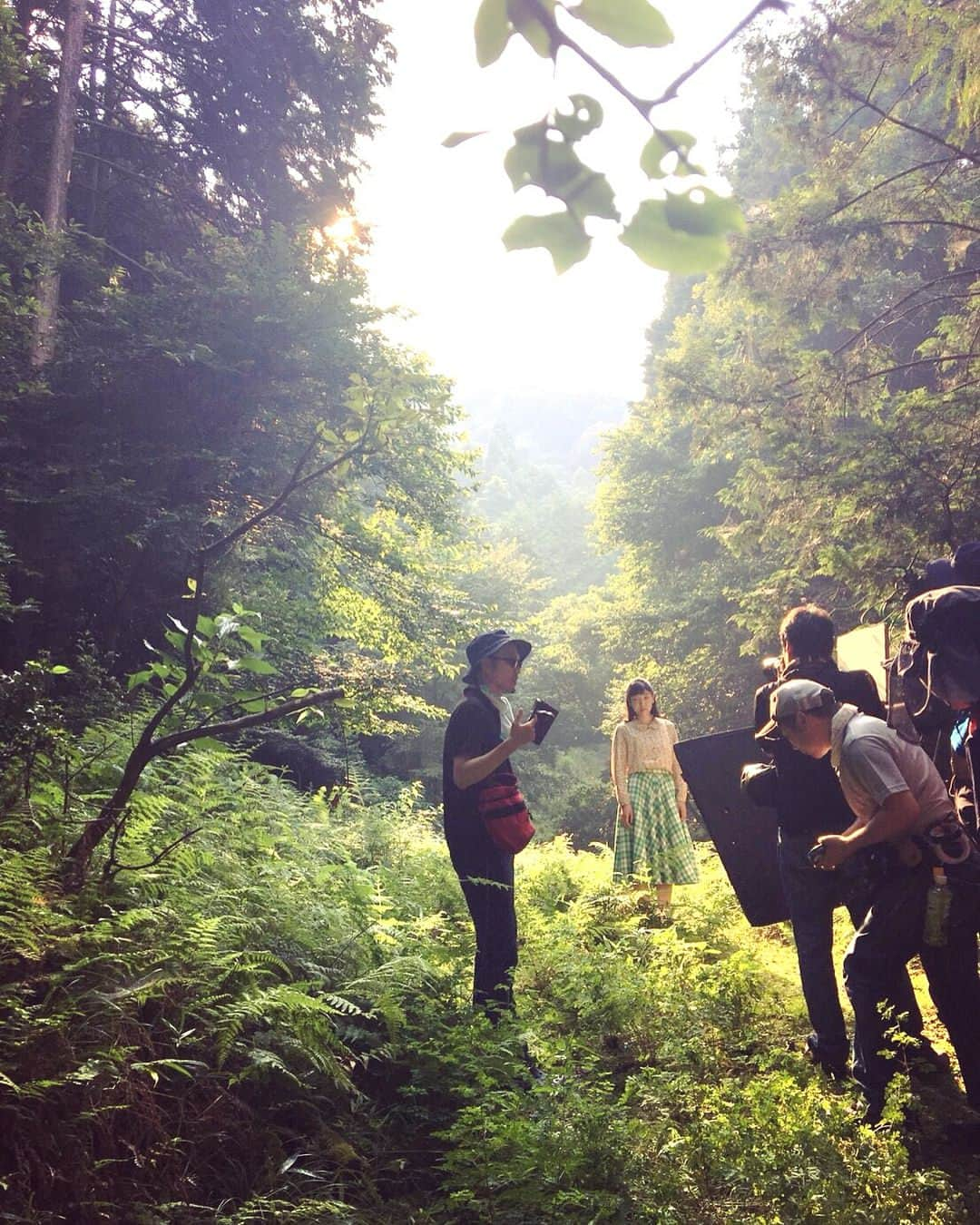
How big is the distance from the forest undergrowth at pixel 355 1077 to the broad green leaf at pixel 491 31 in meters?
2.67

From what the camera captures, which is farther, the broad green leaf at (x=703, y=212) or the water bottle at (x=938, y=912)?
the water bottle at (x=938, y=912)

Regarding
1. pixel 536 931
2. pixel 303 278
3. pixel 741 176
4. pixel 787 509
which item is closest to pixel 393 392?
pixel 536 931

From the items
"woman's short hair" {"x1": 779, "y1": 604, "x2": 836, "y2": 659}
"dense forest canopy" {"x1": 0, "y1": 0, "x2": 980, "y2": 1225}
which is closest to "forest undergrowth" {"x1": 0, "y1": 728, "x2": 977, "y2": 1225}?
"dense forest canopy" {"x1": 0, "y1": 0, "x2": 980, "y2": 1225}

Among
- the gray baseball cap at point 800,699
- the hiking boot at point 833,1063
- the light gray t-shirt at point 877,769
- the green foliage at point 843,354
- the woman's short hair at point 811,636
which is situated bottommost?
the hiking boot at point 833,1063

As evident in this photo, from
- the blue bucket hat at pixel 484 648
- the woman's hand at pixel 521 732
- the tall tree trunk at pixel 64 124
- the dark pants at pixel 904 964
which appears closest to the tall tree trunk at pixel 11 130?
the tall tree trunk at pixel 64 124

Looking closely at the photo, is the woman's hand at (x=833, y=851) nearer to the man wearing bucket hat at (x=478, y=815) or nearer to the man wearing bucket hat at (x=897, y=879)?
the man wearing bucket hat at (x=897, y=879)

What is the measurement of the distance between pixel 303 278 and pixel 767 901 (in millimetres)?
9873

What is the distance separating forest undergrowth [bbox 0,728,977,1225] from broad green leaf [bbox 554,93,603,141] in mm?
2634

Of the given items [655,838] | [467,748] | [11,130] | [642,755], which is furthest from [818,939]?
[11,130]

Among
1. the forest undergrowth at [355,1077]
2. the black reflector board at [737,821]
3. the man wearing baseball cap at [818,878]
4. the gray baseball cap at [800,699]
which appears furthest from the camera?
the black reflector board at [737,821]

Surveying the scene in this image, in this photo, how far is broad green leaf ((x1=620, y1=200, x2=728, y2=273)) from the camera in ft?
4.17

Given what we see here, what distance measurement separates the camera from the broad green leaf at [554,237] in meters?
1.34

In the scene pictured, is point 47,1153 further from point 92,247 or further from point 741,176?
point 741,176

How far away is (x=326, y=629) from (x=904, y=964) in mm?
9702
